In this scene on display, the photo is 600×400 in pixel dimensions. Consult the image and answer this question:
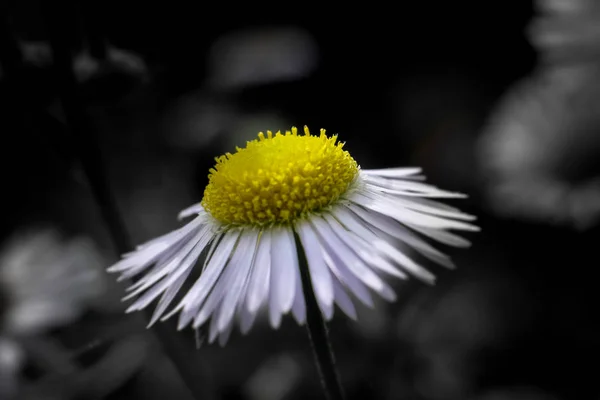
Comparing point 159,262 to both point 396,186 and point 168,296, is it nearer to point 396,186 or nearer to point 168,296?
point 168,296

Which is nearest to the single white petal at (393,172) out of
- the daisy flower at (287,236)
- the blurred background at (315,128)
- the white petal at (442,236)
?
the daisy flower at (287,236)

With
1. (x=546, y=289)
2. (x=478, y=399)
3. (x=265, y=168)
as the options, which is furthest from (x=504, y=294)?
(x=265, y=168)

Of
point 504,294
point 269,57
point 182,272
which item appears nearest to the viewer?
point 182,272

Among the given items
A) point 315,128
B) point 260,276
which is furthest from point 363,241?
point 315,128

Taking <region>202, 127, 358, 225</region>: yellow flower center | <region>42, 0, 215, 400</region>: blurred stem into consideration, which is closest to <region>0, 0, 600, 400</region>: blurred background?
<region>42, 0, 215, 400</region>: blurred stem

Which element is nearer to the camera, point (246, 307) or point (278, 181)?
point (246, 307)

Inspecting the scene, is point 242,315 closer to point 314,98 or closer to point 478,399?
point 478,399

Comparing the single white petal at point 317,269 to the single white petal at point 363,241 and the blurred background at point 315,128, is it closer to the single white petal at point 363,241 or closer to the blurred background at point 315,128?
the single white petal at point 363,241
